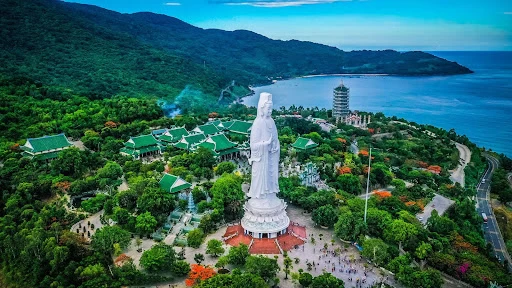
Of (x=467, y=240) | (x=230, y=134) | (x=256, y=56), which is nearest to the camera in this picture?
(x=467, y=240)

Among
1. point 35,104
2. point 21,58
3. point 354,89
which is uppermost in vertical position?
point 21,58

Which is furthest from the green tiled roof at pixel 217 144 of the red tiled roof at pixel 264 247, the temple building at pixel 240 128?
the red tiled roof at pixel 264 247

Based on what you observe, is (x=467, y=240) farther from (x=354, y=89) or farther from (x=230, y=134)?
(x=354, y=89)

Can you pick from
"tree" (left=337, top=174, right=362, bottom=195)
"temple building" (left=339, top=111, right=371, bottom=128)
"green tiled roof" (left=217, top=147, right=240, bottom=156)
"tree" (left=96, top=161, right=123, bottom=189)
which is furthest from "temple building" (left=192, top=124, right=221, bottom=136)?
"temple building" (left=339, top=111, right=371, bottom=128)

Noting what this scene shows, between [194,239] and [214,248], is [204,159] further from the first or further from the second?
[214,248]

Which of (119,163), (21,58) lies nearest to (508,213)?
(119,163)

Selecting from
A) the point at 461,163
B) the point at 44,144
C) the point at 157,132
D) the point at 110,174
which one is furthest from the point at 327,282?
the point at 461,163

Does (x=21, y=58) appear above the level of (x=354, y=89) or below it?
above
